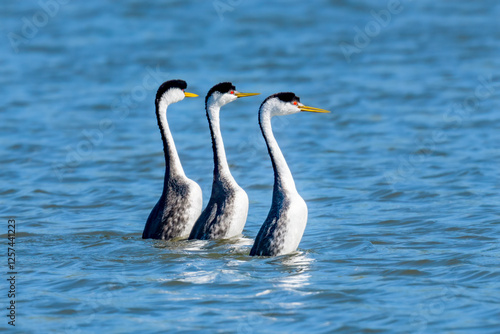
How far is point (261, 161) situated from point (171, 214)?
540 cm

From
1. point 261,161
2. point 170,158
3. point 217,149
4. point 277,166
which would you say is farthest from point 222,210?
point 261,161

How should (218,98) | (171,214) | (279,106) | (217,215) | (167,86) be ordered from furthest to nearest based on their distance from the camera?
(167,86)
(218,98)
(171,214)
(217,215)
(279,106)

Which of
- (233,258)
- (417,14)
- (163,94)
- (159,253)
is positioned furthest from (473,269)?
(417,14)

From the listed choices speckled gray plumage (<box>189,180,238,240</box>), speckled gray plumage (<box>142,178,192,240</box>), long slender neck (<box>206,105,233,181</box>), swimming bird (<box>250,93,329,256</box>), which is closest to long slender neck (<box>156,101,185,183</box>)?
speckled gray plumage (<box>142,178,192,240</box>)

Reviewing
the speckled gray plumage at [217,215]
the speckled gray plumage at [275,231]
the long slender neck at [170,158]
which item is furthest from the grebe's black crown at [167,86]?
the speckled gray plumage at [275,231]

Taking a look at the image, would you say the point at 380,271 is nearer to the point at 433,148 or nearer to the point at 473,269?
the point at 473,269

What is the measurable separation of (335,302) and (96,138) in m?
11.5

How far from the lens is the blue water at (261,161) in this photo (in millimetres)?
8992

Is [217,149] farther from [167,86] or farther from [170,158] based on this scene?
[167,86]

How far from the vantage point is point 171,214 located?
1173 cm

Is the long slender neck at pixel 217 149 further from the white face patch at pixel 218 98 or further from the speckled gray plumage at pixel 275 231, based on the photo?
the speckled gray plumage at pixel 275 231

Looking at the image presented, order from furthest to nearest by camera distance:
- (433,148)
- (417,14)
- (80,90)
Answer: (417,14)
(80,90)
(433,148)

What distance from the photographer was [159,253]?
429 inches

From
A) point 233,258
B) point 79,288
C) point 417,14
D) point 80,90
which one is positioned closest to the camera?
point 79,288
